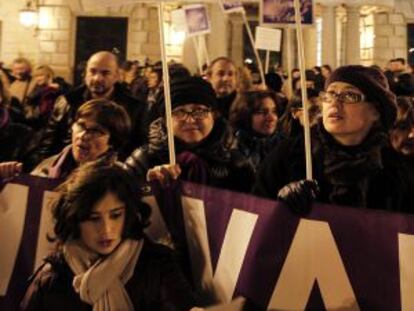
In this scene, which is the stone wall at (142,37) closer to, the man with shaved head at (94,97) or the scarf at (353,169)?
the man with shaved head at (94,97)

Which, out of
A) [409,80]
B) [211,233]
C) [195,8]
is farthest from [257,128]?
[195,8]

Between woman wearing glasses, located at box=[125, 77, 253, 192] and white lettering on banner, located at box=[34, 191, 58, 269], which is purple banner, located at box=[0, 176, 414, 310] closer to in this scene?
woman wearing glasses, located at box=[125, 77, 253, 192]

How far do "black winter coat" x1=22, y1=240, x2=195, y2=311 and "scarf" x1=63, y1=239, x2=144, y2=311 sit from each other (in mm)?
32

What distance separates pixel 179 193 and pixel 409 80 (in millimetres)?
4932

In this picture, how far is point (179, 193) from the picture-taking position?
2846 millimetres

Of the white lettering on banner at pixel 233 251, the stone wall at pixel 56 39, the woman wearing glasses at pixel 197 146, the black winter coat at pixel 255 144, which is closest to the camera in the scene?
the white lettering on banner at pixel 233 251

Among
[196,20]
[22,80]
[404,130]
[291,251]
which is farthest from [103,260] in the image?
[196,20]

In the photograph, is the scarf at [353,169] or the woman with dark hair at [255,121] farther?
the woman with dark hair at [255,121]

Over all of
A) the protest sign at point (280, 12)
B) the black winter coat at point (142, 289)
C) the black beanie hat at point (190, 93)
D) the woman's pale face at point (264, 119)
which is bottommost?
the black winter coat at point (142, 289)

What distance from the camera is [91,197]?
96.1 inches

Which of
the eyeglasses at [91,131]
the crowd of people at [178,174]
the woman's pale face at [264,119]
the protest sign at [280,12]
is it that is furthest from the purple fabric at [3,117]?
the protest sign at [280,12]

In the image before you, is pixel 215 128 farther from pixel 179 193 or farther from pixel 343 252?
pixel 343 252

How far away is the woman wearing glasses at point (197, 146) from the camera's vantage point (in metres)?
3.13

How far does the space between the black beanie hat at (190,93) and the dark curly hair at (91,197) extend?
0.83 metres
